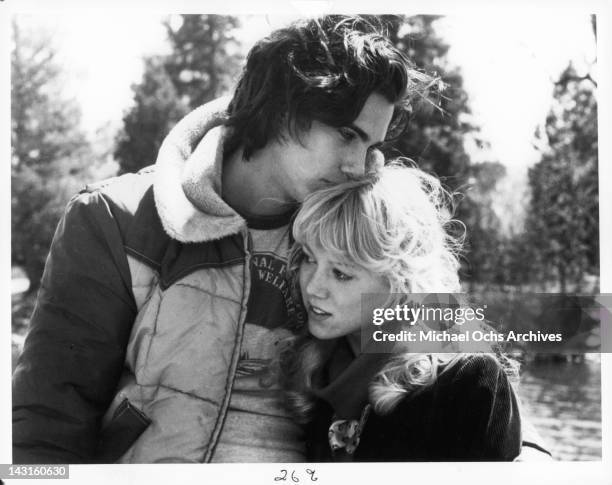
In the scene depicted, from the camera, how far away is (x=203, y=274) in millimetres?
2311

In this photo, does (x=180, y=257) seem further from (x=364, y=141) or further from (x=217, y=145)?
(x=364, y=141)

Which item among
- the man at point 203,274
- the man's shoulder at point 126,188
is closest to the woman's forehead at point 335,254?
the man at point 203,274

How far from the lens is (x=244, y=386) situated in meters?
2.33

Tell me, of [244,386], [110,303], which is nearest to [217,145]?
[110,303]

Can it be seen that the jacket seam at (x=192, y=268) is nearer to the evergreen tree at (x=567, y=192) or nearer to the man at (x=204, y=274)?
the man at (x=204, y=274)

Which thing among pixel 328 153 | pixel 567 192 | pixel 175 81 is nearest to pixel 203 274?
pixel 328 153

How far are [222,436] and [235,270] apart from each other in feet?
1.74

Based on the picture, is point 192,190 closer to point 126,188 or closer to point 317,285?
point 126,188

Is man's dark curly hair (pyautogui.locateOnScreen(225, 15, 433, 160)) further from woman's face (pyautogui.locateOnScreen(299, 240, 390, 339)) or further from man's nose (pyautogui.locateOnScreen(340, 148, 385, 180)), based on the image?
woman's face (pyautogui.locateOnScreen(299, 240, 390, 339))

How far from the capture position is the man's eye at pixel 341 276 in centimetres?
231

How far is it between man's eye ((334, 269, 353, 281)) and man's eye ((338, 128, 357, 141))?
1.42 ft

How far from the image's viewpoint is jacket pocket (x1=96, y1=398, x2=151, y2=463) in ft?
7.50

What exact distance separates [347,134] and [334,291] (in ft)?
1.68

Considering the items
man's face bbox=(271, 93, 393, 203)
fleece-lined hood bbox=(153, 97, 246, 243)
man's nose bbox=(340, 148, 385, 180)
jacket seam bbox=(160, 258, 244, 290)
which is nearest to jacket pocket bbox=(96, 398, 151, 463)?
jacket seam bbox=(160, 258, 244, 290)
